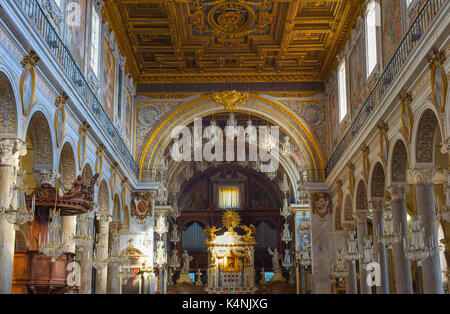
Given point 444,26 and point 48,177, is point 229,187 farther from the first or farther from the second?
point 444,26

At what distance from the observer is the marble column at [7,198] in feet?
34.4

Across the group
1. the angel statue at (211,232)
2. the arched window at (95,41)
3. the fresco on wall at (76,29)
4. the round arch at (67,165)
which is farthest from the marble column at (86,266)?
the angel statue at (211,232)

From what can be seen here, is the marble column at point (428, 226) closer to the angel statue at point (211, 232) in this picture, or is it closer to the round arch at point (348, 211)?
the round arch at point (348, 211)

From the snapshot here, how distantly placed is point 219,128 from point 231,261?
375 inches

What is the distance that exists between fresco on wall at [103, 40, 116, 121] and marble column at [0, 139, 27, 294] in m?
8.38

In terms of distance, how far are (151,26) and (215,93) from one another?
478cm

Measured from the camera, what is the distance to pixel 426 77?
12.7 meters

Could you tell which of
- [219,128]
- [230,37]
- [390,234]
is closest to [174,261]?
[219,128]

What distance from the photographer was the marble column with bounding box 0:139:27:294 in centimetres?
1047

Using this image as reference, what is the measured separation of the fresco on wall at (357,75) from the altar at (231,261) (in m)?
15.9

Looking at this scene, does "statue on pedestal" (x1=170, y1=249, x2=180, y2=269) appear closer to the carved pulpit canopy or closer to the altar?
the altar

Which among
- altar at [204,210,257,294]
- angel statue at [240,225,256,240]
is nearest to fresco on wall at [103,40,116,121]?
altar at [204,210,257,294]

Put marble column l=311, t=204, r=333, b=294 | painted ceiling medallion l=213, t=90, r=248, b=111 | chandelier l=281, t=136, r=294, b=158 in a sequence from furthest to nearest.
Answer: chandelier l=281, t=136, r=294, b=158
painted ceiling medallion l=213, t=90, r=248, b=111
marble column l=311, t=204, r=333, b=294

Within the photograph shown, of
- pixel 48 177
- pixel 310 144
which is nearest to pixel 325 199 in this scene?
pixel 310 144
